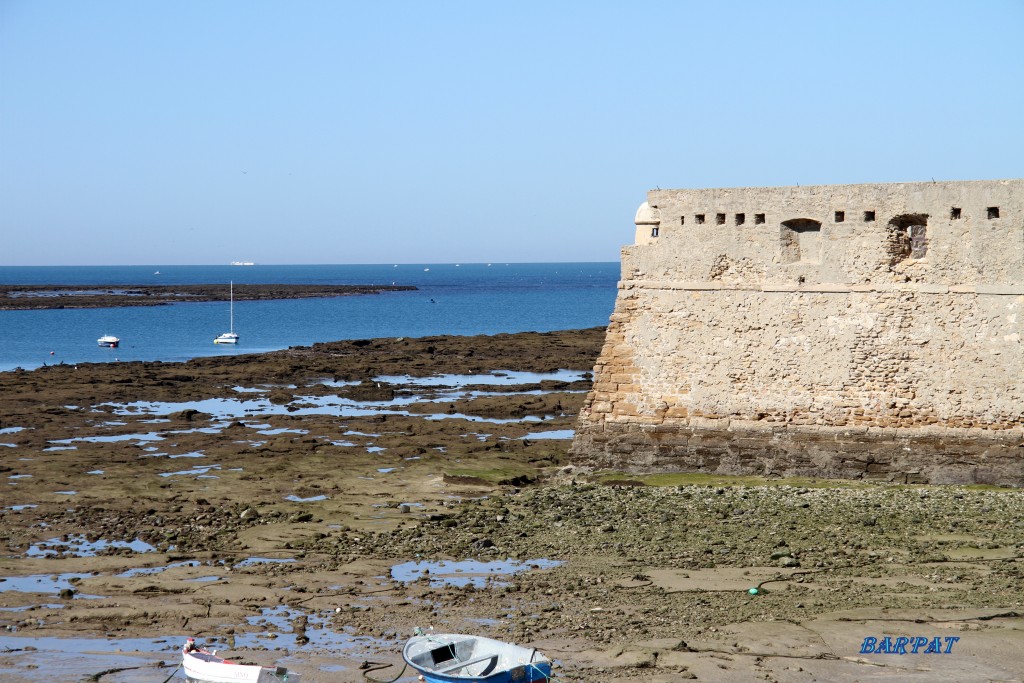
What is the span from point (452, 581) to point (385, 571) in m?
0.97

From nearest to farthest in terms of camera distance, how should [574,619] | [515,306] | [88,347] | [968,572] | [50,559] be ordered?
[574,619]
[968,572]
[50,559]
[88,347]
[515,306]

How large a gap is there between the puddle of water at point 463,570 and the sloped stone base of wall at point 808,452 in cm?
538

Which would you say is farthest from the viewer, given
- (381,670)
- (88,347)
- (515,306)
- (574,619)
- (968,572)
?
(515,306)

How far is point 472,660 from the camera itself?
11.6m

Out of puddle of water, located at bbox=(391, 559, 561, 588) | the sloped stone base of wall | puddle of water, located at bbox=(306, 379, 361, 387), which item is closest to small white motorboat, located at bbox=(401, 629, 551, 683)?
puddle of water, located at bbox=(391, 559, 561, 588)

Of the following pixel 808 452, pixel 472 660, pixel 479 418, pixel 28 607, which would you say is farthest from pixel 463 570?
pixel 479 418

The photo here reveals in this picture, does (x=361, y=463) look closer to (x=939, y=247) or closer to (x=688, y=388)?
(x=688, y=388)

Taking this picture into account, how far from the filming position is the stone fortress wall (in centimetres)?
1828

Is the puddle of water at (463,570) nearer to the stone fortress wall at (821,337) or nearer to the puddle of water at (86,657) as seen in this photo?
the puddle of water at (86,657)

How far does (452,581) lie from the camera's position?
14812 millimetres

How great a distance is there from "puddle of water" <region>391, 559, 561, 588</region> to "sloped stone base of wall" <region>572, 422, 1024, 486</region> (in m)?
5.38

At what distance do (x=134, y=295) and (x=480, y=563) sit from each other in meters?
107

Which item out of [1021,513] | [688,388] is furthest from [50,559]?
[1021,513]

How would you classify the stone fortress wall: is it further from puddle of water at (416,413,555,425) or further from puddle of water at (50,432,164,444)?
puddle of water at (50,432,164,444)
